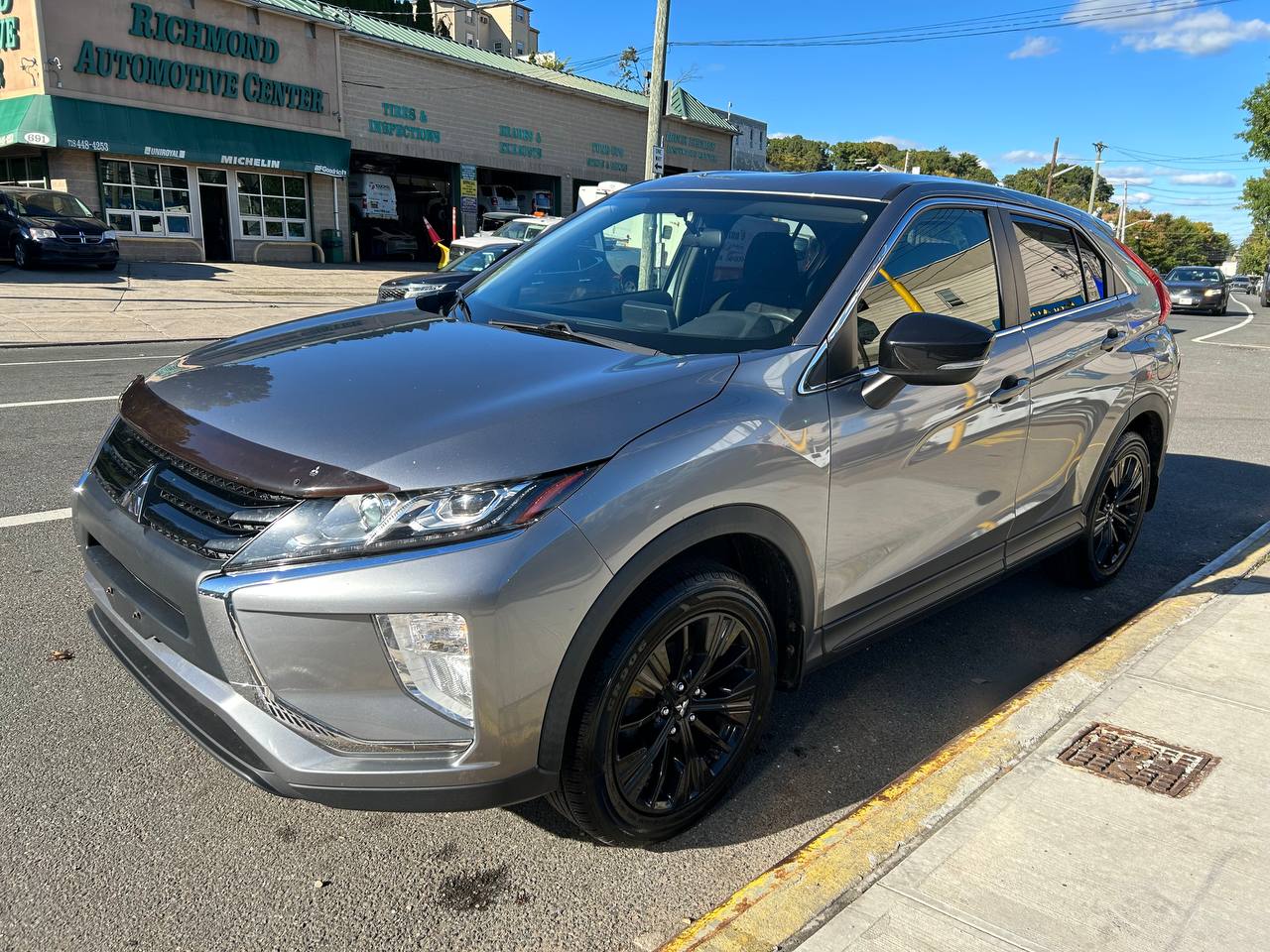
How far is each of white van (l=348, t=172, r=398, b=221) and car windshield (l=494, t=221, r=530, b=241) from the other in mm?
13411

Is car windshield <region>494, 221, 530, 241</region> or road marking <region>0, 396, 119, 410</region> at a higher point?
car windshield <region>494, 221, 530, 241</region>

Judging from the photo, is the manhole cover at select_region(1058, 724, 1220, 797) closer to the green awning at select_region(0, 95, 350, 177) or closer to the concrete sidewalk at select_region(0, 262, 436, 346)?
the concrete sidewalk at select_region(0, 262, 436, 346)

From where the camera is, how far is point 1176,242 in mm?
135000

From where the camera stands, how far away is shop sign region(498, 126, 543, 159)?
34688 mm

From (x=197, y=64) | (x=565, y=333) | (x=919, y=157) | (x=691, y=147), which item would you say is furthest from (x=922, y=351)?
(x=919, y=157)

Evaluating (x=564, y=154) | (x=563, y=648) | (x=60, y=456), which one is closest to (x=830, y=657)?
(x=563, y=648)

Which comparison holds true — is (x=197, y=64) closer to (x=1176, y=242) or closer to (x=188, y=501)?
(x=188, y=501)

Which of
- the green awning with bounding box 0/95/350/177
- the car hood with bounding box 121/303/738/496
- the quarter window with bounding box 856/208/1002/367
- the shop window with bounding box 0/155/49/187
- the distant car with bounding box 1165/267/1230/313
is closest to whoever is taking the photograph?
the car hood with bounding box 121/303/738/496

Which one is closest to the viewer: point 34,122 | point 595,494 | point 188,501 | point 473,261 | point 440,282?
point 595,494

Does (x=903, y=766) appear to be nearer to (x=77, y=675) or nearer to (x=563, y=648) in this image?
(x=563, y=648)

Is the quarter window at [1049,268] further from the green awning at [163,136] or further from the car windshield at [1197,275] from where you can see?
the car windshield at [1197,275]

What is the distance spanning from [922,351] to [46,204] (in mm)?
22592

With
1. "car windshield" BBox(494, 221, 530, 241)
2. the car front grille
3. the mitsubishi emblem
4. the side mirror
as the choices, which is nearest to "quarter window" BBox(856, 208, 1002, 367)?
the side mirror

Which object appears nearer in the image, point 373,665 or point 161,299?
point 373,665
